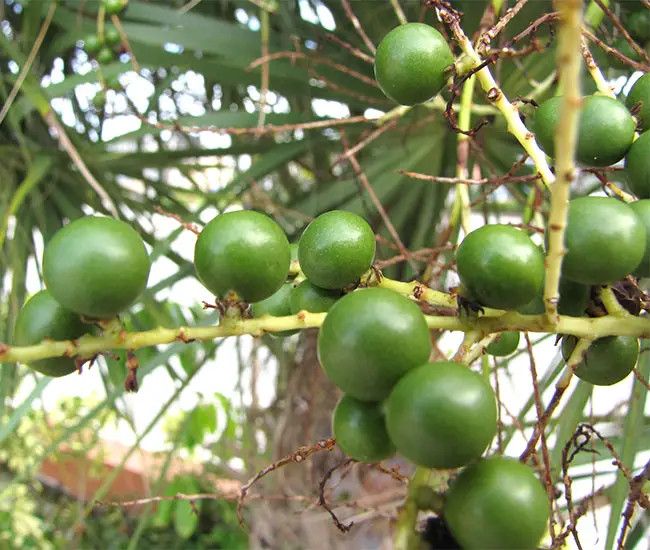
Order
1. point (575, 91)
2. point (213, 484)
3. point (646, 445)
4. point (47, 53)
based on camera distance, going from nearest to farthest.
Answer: point (575, 91) < point (646, 445) < point (47, 53) < point (213, 484)

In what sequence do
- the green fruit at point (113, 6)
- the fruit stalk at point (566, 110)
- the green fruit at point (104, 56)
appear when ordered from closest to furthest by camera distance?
the fruit stalk at point (566, 110) → the green fruit at point (113, 6) → the green fruit at point (104, 56)

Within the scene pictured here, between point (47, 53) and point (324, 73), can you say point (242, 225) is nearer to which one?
point (324, 73)

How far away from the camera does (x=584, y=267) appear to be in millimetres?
306

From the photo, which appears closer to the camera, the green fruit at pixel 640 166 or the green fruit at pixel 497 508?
the green fruit at pixel 497 508

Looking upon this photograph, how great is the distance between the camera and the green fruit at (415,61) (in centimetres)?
39

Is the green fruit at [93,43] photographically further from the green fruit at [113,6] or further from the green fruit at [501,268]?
the green fruit at [501,268]

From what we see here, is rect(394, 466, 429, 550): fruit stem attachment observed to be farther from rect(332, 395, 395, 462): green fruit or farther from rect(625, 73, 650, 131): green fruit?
rect(625, 73, 650, 131): green fruit

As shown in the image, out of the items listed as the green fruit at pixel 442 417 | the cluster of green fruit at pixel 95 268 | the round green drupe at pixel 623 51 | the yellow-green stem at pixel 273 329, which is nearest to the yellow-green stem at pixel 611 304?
the yellow-green stem at pixel 273 329

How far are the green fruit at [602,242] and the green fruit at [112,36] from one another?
108cm

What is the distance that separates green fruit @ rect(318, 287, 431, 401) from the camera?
Answer: 27 cm

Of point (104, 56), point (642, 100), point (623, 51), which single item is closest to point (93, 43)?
point (104, 56)

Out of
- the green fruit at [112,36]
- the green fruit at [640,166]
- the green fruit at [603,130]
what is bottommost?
the green fruit at [640,166]

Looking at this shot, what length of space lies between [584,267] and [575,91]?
5.2 inches

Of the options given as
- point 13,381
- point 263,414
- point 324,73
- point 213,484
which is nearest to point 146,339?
point 324,73
